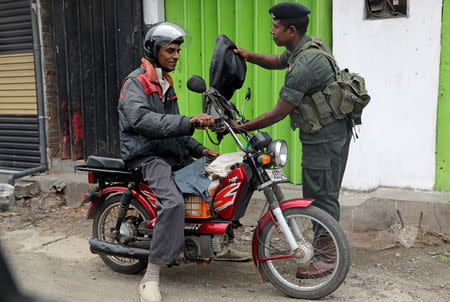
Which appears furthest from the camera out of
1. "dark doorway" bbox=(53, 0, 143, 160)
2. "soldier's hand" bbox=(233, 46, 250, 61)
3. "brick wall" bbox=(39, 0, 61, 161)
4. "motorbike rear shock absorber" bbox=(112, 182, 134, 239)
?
"brick wall" bbox=(39, 0, 61, 161)

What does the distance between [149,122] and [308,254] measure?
1476mm

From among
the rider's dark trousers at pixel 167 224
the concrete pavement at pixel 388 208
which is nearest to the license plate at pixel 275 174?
the rider's dark trousers at pixel 167 224

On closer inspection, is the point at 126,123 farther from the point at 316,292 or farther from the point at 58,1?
the point at 58,1

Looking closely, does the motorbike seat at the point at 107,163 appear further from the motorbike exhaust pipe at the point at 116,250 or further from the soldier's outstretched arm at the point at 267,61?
the soldier's outstretched arm at the point at 267,61

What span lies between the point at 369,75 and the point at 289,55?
1.36m

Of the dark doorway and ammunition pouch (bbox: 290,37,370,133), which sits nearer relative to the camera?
ammunition pouch (bbox: 290,37,370,133)

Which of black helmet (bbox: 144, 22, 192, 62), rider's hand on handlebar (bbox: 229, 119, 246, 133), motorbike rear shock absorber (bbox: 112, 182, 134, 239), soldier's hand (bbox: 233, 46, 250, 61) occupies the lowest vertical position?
motorbike rear shock absorber (bbox: 112, 182, 134, 239)

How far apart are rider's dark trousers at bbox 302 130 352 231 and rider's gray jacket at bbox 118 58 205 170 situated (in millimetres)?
969

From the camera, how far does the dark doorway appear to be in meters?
6.46

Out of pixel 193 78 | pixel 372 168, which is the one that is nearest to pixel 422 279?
pixel 372 168

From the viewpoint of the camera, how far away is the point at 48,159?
7156 millimetres

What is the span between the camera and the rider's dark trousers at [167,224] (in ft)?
11.6

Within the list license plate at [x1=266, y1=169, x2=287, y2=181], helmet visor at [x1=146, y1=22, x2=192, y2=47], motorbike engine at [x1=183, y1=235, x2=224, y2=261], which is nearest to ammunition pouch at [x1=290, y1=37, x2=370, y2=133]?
license plate at [x1=266, y1=169, x2=287, y2=181]

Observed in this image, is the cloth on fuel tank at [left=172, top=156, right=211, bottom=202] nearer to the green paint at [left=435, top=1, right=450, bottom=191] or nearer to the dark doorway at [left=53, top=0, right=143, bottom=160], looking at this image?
the green paint at [left=435, top=1, right=450, bottom=191]
